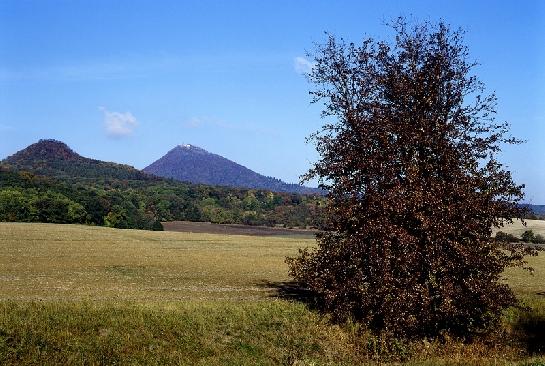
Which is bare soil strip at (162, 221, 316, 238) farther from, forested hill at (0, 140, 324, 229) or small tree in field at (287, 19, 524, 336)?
small tree in field at (287, 19, 524, 336)

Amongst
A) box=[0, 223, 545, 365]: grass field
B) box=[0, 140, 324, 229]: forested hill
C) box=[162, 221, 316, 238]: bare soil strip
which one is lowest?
box=[0, 223, 545, 365]: grass field

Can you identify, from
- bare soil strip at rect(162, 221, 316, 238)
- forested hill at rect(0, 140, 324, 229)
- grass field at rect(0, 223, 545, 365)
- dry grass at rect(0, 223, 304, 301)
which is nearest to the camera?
grass field at rect(0, 223, 545, 365)

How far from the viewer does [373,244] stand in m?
20.5

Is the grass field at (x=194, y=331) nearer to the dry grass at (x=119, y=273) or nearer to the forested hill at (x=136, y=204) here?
the dry grass at (x=119, y=273)

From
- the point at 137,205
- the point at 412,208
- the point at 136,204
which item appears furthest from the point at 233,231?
the point at 412,208

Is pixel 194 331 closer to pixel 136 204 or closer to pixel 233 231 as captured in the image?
pixel 233 231

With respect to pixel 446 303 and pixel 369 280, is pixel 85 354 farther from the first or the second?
pixel 446 303

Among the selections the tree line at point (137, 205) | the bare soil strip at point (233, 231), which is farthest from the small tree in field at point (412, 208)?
the bare soil strip at point (233, 231)

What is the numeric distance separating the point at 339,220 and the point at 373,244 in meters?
2.32

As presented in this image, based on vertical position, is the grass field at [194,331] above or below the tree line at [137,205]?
below

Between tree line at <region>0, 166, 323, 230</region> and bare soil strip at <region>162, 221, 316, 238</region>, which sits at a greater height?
tree line at <region>0, 166, 323, 230</region>

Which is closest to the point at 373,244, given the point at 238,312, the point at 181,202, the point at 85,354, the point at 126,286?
the point at 238,312

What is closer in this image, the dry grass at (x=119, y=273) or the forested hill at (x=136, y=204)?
the dry grass at (x=119, y=273)

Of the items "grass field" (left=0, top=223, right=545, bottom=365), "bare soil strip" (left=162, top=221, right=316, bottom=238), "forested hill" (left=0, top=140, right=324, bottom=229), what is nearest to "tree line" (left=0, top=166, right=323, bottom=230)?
"forested hill" (left=0, top=140, right=324, bottom=229)
